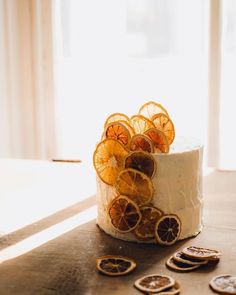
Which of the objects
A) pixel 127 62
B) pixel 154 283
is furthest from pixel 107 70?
pixel 154 283

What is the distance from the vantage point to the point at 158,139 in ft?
3.69

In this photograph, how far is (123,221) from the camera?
1124 mm

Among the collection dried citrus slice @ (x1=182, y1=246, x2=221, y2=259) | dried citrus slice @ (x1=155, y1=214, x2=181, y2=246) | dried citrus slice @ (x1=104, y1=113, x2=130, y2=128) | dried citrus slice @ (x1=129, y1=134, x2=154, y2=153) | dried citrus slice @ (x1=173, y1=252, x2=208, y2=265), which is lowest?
dried citrus slice @ (x1=173, y1=252, x2=208, y2=265)

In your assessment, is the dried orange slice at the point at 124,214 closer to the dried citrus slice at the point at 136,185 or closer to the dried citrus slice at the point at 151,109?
the dried citrus slice at the point at 136,185

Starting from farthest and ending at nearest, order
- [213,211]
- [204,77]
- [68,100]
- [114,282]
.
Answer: [68,100]
[204,77]
[213,211]
[114,282]

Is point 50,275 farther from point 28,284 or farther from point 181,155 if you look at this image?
point 181,155

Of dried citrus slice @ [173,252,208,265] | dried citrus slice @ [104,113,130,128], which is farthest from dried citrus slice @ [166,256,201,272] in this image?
dried citrus slice @ [104,113,130,128]

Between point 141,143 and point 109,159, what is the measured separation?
0.09 metres

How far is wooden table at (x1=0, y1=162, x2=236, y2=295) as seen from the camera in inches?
35.6

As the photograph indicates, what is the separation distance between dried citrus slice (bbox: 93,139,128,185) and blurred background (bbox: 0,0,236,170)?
226 centimetres

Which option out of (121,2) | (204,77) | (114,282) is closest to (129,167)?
(114,282)

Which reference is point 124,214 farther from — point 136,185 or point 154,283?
point 154,283

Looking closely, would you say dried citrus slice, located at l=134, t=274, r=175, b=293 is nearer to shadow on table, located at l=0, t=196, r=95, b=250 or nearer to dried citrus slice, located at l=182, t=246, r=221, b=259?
dried citrus slice, located at l=182, t=246, r=221, b=259

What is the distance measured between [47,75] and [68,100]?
0.26 m
